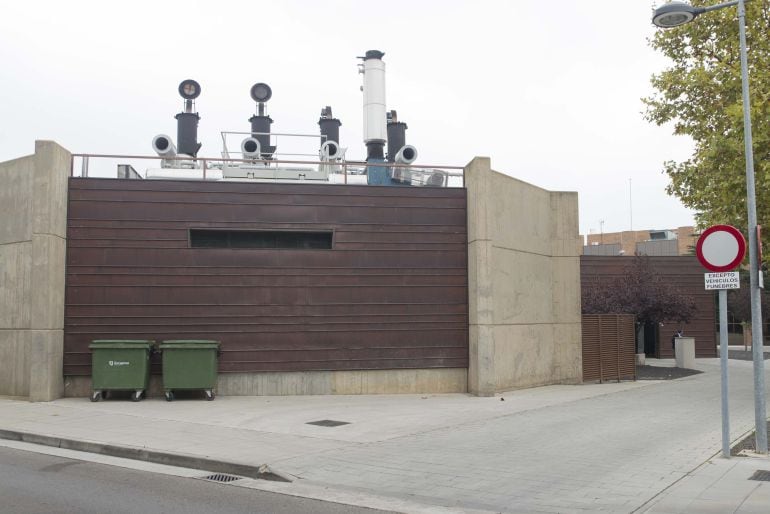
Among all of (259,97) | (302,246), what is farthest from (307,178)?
(259,97)

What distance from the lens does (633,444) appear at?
10062mm

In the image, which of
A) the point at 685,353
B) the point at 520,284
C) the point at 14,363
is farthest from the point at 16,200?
the point at 685,353

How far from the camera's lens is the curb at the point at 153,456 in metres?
8.19

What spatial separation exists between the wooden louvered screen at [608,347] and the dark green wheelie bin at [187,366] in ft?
32.6

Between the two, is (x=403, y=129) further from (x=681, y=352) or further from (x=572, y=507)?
(x=572, y=507)

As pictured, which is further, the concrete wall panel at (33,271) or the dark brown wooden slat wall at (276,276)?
the dark brown wooden slat wall at (276,276)

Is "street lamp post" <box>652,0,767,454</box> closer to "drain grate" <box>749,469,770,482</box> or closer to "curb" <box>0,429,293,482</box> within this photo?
"drain grate" <box>749,469,770,482</box>

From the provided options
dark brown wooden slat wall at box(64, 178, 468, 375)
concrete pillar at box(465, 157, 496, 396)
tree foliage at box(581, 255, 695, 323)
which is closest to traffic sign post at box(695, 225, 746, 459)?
concrete pillar at box(465, 157, 496, 396)

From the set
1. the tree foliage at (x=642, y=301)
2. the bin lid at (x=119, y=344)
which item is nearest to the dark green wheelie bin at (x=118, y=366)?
the bin lid at (x=119, y=344)

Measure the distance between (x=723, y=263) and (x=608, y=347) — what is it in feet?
35.3

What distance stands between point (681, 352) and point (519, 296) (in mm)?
10445

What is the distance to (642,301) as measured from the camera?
78.9 feet

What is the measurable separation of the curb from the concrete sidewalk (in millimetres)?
92

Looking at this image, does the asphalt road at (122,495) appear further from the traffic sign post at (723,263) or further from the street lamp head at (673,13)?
the street lamp head at (673,13)
